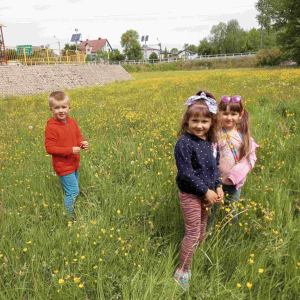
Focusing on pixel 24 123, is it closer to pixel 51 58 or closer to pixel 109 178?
pixel 109 178

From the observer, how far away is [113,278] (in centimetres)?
168

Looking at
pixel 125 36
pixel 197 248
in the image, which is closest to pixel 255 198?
pixel 197 248

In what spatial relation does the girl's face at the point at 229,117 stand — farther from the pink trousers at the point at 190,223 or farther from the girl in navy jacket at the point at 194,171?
the pink trousers at the point at 190,223

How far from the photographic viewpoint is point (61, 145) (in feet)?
8.82

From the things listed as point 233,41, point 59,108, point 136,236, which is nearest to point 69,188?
point 59,108

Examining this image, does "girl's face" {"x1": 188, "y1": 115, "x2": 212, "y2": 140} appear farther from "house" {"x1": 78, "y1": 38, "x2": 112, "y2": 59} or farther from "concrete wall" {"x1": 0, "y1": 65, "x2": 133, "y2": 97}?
"house" {"x1": 78, "y1": 38, "x2": 112, "y2": 59}

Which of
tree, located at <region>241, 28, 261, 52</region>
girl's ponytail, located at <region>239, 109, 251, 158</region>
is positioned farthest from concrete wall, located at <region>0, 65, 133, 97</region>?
tree, located at <region>241, 28, 261, 52</region>

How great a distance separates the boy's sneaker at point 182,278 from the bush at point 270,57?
39726 millimetres

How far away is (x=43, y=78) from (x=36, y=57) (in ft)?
28.0

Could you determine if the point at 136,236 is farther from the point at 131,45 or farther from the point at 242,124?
the point at 131,45

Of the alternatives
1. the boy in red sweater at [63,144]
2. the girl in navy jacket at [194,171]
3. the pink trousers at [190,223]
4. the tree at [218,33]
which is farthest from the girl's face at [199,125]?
the tree at [218,33]

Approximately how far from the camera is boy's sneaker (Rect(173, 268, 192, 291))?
5.64 ft

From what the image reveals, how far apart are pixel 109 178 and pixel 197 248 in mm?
1653

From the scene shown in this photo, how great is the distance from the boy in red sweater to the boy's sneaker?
1.42 m
